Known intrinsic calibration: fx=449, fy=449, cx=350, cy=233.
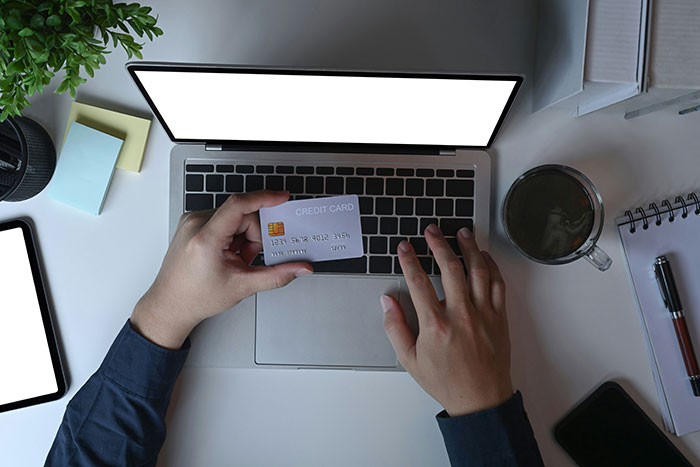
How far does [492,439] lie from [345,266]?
34cm

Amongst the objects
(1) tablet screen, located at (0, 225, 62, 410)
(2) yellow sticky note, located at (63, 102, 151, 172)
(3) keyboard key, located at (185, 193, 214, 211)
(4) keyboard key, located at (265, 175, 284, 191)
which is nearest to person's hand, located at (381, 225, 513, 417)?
(4) keyboard key, located at (265, 175, 284, 191)

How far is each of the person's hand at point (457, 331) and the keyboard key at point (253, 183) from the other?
25cm

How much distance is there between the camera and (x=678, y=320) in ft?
2.38

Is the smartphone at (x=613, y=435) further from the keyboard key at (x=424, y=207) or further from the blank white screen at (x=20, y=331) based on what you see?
the blank white screen at (x=20, y=331)

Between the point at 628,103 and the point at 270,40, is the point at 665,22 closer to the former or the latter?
the point at 628,103

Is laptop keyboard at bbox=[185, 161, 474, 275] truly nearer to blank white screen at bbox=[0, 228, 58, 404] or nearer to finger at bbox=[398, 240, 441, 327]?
finger at bbox=[398, 240, 441, 327]

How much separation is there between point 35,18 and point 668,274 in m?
0.96

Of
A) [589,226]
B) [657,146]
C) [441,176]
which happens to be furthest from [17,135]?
[657,146]

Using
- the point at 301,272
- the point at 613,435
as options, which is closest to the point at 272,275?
the point at 301,272

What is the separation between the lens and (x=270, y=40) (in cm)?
74

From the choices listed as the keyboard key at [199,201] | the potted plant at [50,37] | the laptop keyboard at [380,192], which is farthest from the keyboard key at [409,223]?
the potted plant at [50,37]

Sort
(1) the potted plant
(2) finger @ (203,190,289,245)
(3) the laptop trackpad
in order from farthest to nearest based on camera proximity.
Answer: (3) the laptop trackpad < (2) finger @ (203,190,289,245) < (1) the potted plant

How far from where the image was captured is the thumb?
66 cm

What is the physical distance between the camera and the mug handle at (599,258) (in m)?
0.70
